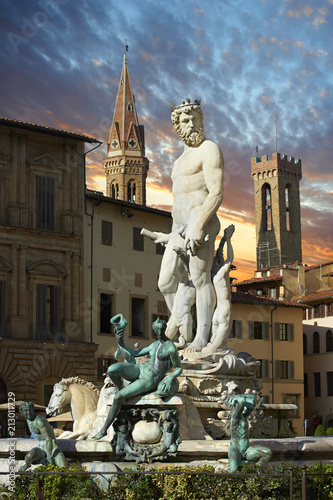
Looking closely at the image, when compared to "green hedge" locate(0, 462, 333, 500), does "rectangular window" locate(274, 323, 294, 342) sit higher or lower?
higher

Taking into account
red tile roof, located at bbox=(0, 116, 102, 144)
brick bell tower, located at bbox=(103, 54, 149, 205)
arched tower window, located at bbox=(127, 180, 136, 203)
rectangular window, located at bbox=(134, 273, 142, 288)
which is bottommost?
rectangular window, located at bbox=(134, 273, 142, 288)

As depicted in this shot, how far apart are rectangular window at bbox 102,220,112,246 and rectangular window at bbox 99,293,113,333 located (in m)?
2.85

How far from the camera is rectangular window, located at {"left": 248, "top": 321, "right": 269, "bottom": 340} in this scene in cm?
6003

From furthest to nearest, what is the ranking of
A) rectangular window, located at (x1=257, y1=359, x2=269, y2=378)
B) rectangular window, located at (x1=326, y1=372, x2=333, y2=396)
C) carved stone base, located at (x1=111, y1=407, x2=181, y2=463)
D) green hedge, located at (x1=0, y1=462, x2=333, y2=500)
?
rectangular window, located at (x1=326, y1=372, x2=333, y2=396) → rectangular window, located at (x1=257, y1=359, x2=269, y2=378) → carved stone base, located at (x1=111, y1=407, x2=181, y2=463) → green hedge, located at (x1=0, y1=462, x2=333, y2=500)

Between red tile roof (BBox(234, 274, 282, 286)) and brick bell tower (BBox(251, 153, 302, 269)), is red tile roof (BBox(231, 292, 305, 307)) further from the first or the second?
brick bell tower (BBox(251, 153, 302, 269))

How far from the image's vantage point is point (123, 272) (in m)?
52.1

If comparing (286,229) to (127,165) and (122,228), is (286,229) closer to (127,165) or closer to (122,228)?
(127,165)

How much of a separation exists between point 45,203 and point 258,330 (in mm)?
18003

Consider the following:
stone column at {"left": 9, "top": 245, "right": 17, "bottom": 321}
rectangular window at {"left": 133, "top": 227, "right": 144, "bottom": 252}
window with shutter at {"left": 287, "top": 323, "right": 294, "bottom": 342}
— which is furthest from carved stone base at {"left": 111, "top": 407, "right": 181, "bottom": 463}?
window with shutter at {"left": 287, "top": 323, "right": 294, "bottom": 342}

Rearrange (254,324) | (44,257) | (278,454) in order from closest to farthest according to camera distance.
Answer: (278,454)
(44,257)
(254,324)

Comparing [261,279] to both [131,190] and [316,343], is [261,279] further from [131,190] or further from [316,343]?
[131,190]

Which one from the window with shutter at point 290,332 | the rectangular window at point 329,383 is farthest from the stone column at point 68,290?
the rectangular window at point 329,383

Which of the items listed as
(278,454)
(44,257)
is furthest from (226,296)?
(44,257)

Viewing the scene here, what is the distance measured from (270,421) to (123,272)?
37.3m
